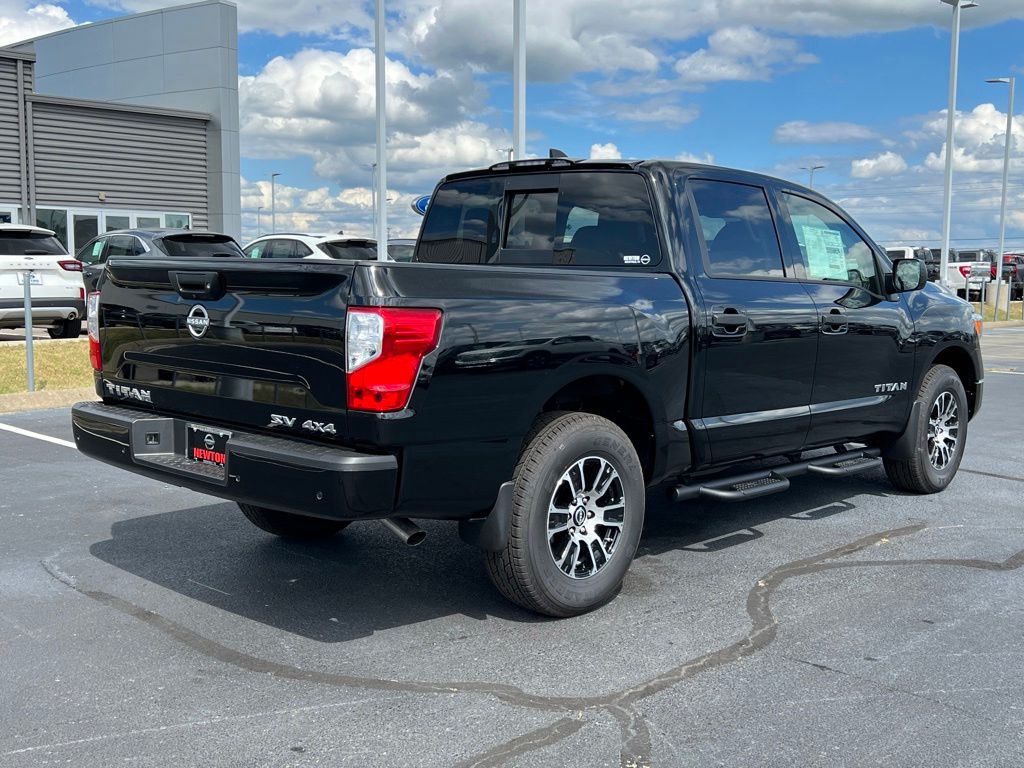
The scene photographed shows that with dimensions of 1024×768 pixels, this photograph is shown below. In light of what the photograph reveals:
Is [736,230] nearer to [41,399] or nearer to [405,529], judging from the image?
[405,529]

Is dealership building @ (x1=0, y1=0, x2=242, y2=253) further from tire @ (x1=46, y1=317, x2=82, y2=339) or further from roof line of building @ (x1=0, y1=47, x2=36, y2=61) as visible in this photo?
tire @ (x1=46, y1=317, x2=82, y2=339)

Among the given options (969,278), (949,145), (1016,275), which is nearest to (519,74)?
(949,145)

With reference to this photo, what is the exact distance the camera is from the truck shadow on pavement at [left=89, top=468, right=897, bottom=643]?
449cm

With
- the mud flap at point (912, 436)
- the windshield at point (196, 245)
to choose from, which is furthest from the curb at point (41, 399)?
the mud flap at point (912, 436)

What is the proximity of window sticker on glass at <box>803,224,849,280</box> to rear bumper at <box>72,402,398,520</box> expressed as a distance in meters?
3.17

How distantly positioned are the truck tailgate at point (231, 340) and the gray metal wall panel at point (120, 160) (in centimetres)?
2490

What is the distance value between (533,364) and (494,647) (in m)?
1.12

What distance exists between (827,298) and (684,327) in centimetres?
137

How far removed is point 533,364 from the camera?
416 centimetres

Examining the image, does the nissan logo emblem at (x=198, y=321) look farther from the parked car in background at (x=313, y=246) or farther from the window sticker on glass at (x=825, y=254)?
the parked car in background at (x=313, y=246)

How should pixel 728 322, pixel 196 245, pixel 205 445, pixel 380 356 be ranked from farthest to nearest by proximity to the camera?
1. pixel 196 245
2. pixel 728 322
3. pixel 205 445
4. pixel 380 356

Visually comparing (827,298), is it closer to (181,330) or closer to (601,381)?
(601,381)

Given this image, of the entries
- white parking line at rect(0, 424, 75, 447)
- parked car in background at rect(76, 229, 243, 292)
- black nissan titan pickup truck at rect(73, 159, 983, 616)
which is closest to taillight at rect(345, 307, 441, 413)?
black nissan titan pickup truck at rect(73, 159, 983, 616)

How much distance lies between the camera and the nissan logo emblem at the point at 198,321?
4.24 meters
